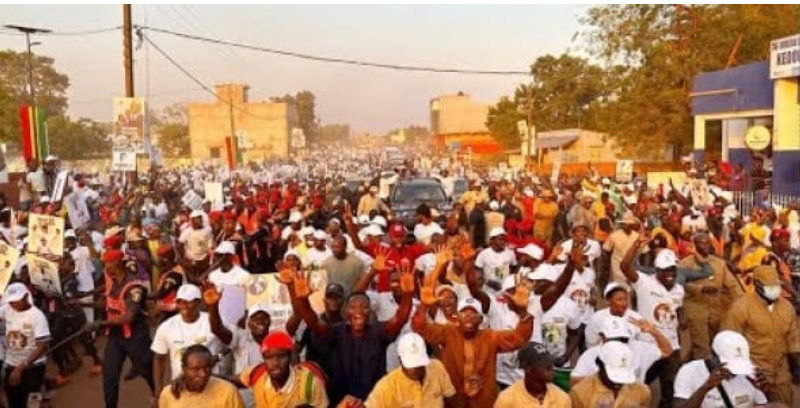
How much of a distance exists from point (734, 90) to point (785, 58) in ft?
13.8

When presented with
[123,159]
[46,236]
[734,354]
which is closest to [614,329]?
[734,354]

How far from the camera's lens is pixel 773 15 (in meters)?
35.2

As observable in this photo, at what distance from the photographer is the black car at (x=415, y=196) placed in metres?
18.7

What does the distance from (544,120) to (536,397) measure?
172 ft

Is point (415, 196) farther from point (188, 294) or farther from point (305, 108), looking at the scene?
point (305, 108)

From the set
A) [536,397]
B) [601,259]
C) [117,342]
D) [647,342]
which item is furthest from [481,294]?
[601,259]

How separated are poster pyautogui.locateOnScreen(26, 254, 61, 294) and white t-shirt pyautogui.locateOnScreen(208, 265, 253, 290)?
1.97 metres

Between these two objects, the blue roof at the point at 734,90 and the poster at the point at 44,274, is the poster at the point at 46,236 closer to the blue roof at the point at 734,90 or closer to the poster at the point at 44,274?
the poster at the point at 44,274

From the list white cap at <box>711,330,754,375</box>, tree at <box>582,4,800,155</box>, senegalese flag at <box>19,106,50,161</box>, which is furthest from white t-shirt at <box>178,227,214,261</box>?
tree at <box>582,4,800,155</box>

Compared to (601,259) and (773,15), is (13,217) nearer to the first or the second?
(601,259)

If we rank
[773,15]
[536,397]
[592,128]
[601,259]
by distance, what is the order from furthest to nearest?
[592,128] < [773,15] < [601,259] < [536,397]

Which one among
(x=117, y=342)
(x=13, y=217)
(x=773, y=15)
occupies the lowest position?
(x=117, y=342)

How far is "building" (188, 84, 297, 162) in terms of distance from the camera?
8381 centimetres

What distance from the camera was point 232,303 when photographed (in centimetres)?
714
